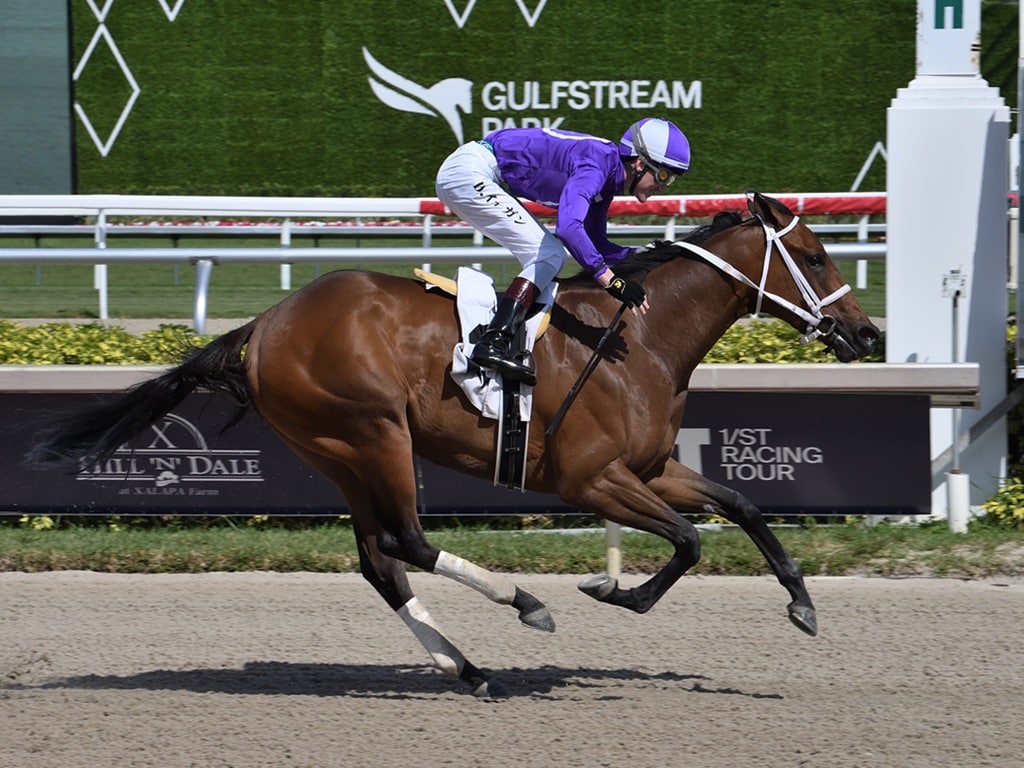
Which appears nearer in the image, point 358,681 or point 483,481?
point 358,681

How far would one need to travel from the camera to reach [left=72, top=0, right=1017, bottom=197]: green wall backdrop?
625 inches

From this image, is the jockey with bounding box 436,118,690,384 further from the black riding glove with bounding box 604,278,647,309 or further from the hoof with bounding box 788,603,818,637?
the hoof with bounding box 788,603,818,637

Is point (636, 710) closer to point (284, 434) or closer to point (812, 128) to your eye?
point (284, 434)

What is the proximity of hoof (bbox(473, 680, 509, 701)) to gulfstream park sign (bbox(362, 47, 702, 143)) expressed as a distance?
12.2m

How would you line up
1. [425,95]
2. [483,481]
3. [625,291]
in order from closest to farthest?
1. [625,291]
2. [483,481]
3. [425,95]

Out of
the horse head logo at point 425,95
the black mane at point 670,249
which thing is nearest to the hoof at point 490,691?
the black mane at point 670,249

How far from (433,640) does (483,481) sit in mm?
1798

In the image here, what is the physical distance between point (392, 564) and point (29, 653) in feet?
4.43

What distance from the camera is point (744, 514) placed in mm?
4438

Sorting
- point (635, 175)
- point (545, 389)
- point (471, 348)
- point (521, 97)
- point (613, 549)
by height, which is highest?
point (521, 97)

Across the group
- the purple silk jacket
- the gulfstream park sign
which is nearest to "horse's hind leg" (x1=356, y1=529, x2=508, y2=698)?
the purple silk jacket

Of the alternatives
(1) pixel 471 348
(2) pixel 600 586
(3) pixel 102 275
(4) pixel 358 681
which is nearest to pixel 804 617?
(2) pixel 600 586

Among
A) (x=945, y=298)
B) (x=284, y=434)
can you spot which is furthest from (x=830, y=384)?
(x=284, y=434)

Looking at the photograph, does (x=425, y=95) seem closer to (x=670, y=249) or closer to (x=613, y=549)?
(x=613, y=549)
